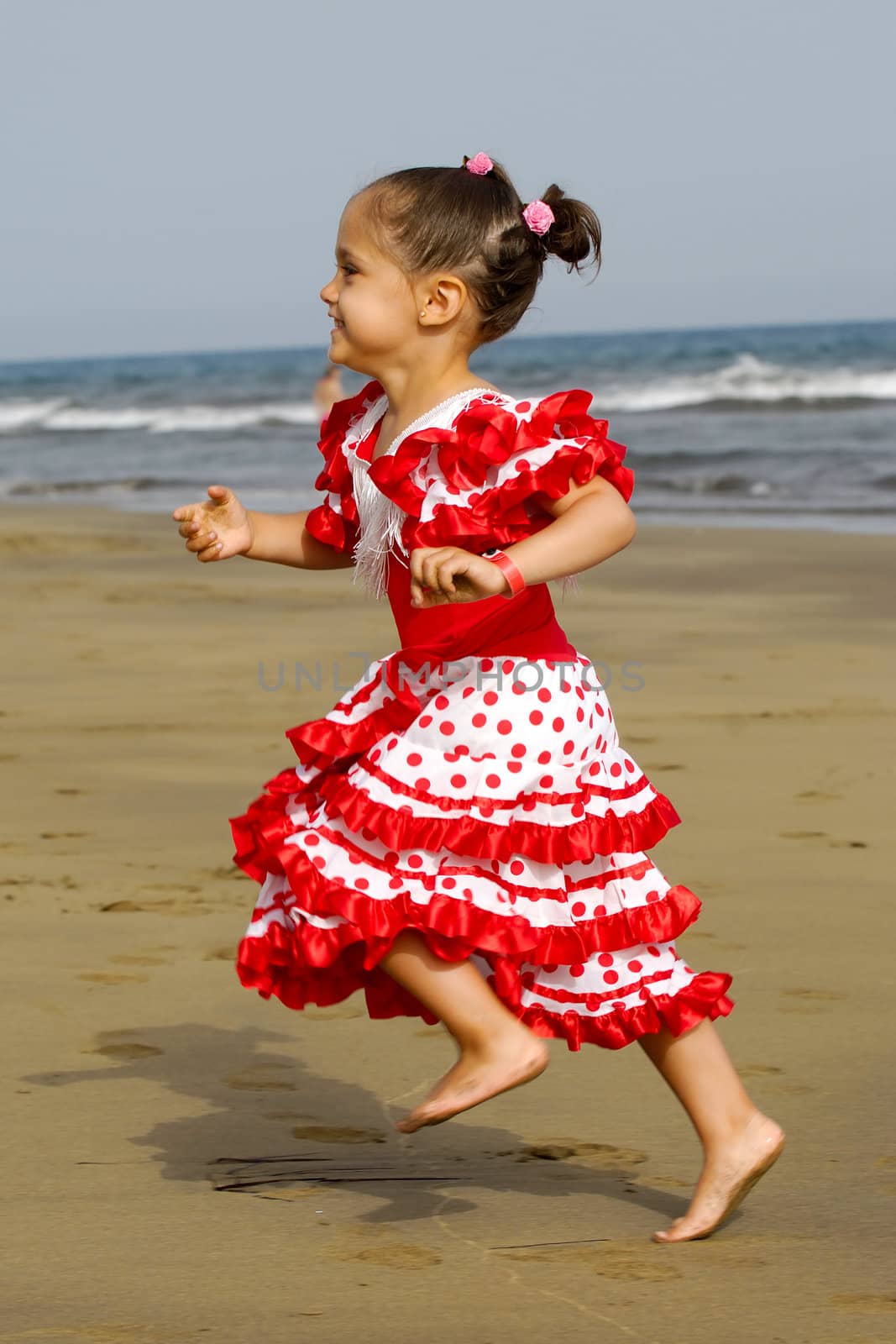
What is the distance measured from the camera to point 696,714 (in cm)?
586

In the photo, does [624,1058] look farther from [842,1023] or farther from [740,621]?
[740,621]

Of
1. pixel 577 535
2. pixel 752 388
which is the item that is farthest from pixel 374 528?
pixel 752 388

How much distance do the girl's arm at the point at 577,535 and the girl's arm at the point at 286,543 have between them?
467mm

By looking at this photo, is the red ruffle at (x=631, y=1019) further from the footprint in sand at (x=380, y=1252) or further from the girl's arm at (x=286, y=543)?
the girl's arm at (x=286, y=543)

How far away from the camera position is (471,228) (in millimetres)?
2496

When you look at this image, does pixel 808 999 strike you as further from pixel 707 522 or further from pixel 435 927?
pixel 707 522

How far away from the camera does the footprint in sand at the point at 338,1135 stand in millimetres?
2729

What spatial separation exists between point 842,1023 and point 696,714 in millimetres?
2752

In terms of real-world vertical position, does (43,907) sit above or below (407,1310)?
below

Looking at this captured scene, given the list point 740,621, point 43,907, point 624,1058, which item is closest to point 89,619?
point 740,621

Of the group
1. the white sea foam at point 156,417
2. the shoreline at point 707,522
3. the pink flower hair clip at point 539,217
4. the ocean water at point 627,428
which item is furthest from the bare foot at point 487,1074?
the white sea foam at point 156,417

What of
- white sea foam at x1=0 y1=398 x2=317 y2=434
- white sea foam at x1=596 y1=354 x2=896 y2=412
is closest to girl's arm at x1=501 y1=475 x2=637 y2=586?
white sea foam at x1=596 y1=354 x2=896 y2=412

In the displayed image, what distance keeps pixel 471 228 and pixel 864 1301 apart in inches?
57.5

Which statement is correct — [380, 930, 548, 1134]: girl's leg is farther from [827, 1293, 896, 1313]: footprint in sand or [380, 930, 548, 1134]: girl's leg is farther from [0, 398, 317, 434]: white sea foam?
[0, 398, 317, 434]: white sea foam
